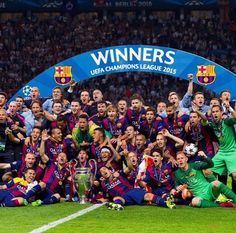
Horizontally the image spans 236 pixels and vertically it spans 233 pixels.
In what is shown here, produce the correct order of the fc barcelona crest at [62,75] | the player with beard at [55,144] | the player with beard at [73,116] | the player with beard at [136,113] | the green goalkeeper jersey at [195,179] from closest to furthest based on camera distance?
the green goalkeeper jersey at [195,179]
the player with beard at [55,144]
the player with beard at [136,113]
the player with beard at [73,116]
the fc barcelona crest at [62,75]

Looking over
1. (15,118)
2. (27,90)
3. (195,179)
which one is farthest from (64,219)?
(27,90)

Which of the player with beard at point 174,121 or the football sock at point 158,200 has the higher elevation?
the player with beard at point 174,121

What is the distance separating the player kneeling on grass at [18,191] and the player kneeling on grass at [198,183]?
197 cm

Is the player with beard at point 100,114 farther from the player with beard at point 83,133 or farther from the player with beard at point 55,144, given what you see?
the player with beard at point 55,144

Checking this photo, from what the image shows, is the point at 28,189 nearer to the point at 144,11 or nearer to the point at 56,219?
the point at 56,219

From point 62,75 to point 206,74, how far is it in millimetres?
2672

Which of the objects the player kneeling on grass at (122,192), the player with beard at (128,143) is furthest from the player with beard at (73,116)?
the player kneeling on grass at (122,192)

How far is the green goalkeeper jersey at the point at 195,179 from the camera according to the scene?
11641mm

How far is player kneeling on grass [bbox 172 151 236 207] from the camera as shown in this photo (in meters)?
11.6

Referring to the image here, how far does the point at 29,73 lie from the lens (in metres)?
31.1

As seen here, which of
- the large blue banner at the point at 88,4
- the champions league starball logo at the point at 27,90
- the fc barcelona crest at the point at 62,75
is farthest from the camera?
the large blue banner at the point at 88,4

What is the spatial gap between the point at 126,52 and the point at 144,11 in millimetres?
16769

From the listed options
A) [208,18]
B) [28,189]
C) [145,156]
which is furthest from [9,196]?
[208,18]

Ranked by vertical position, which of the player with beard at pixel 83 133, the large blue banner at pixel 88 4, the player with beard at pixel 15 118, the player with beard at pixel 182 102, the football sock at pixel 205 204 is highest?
the large blue banner at pixel 88 4
